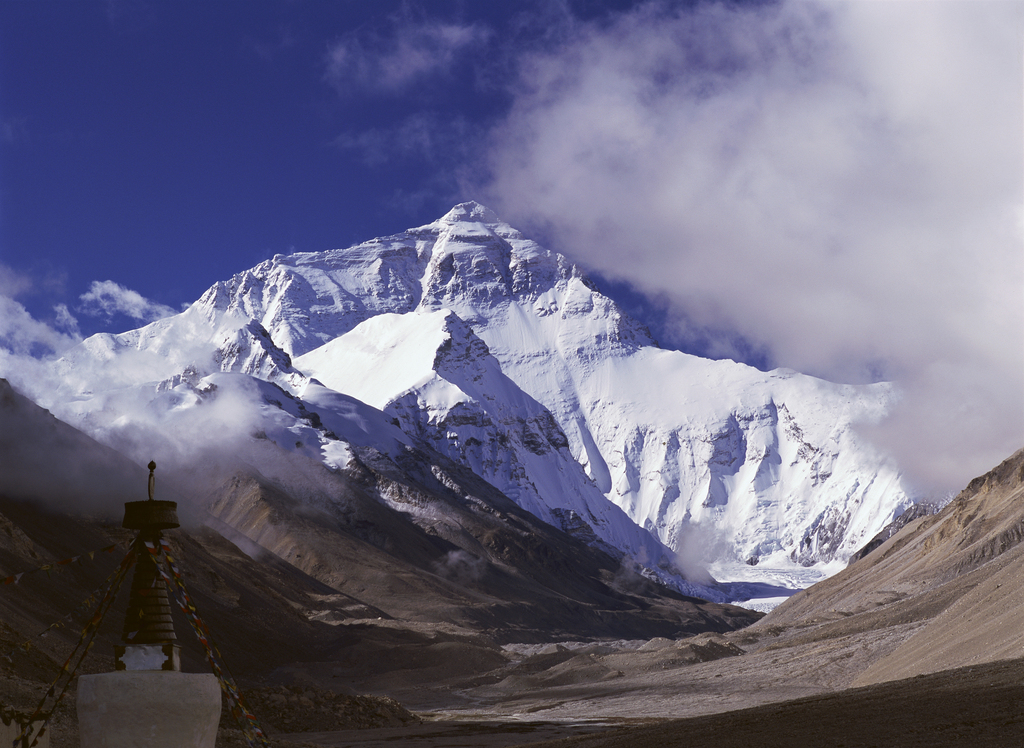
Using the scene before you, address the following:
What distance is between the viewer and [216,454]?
131 metres

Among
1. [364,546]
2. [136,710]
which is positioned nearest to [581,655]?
[364,546]

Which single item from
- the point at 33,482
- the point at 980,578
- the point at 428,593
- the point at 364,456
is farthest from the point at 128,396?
the point at 980,578

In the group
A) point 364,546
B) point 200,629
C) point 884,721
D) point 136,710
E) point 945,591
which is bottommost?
point 884,721

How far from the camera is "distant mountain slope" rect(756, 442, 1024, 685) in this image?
37625 millimetres

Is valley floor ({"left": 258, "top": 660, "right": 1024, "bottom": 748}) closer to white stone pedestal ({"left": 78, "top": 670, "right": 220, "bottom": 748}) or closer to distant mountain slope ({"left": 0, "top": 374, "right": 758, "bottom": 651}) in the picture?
white stone pedestal ({"left": 78, "top": 670, "right": 220, "bottom": 748})

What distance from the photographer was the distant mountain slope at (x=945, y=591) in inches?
1481

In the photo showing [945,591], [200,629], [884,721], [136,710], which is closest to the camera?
[136,710]

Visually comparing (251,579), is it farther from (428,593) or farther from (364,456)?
(364,456)

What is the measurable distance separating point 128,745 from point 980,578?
66944 millimetres

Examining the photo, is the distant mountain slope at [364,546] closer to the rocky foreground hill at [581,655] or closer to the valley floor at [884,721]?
the rocky foreground hill at [581,655]

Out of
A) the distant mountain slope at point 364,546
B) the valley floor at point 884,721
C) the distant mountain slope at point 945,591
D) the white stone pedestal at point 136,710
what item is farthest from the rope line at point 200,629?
the distant mountain slope at point 364,546

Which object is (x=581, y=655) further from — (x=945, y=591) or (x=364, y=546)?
(x=364, y=546)

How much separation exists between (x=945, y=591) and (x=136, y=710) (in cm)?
7034

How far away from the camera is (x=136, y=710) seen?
992cm
